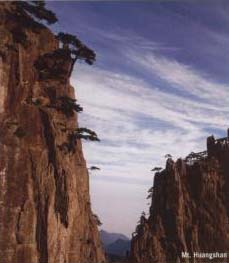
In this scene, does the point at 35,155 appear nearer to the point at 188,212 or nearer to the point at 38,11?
the point at 38,11

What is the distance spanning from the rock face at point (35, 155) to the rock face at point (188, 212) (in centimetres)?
3346

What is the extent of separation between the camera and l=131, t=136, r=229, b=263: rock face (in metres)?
79.6

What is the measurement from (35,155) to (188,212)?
→ 5219 centimetres

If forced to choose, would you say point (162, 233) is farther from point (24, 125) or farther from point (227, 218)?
point (24, 125)

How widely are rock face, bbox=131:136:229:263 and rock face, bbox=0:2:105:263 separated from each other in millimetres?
33464

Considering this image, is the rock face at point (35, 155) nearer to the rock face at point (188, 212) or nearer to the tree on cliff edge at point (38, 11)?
the tree on cliff edge at point (38, 11)

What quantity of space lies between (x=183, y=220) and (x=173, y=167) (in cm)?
1086

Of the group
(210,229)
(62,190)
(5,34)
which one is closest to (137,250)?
(210,229)

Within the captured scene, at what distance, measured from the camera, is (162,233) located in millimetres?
82250

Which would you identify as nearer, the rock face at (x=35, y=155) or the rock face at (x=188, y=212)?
the rock face at (x=35, y=155)

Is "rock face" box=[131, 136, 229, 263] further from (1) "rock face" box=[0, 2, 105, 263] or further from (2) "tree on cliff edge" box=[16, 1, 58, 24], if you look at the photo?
(2) "tree on cliff edge" box=[16, 1, 58, 24]

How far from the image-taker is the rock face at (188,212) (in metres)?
79.6

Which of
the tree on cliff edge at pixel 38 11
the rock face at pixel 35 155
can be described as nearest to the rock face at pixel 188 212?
the rock face at pixel 35 155

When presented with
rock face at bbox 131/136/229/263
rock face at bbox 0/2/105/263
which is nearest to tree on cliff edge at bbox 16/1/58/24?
rock face at bbox 0/2/105/263
